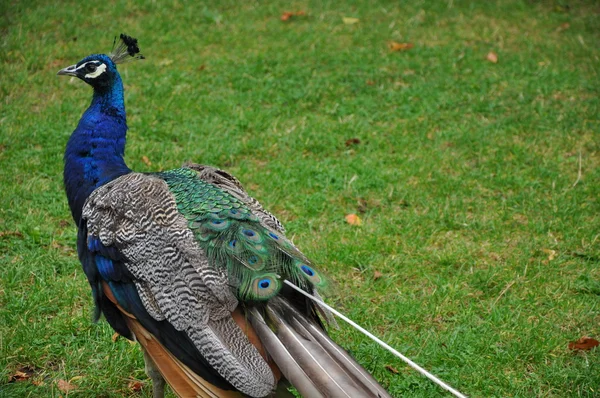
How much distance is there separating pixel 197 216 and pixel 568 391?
179 centimetres

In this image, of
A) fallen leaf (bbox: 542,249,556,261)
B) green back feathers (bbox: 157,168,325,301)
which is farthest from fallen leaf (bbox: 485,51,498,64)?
green back feathers (bbox: 157,168,325,301)

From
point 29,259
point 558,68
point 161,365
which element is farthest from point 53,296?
point 558,68

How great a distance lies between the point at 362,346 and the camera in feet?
11.2

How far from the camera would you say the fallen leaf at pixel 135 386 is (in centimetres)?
318

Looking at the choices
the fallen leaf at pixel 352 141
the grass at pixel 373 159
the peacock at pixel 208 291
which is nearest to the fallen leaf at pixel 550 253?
the grass at pixel 373 159

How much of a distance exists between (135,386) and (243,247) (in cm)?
98

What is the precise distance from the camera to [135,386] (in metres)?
3.19

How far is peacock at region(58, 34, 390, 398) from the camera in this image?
2459 millimetres

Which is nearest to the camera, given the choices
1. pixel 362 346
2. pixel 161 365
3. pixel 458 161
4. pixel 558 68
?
pixel 161 365

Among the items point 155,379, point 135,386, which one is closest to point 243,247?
point 155,379

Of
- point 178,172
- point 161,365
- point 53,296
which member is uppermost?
point 178,172

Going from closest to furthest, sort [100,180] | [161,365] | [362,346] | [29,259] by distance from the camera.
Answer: [161,365] < [100,180] < [362,346] < [29,259]

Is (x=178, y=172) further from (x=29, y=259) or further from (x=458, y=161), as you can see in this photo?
(x=458, y=161)

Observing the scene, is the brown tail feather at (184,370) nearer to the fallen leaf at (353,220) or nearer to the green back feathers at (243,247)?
the green back feathers at (243,247)
